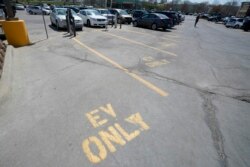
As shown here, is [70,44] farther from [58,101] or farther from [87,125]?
[87,125]

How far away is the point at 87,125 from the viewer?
321 cm

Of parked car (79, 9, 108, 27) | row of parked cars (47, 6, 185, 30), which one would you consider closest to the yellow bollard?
row of parked cars (47, 6, 185, 30)

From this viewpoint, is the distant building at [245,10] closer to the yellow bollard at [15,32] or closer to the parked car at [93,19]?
the parked car at [93,19]

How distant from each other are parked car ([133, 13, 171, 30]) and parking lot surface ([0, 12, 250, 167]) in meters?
12.1

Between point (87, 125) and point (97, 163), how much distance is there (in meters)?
0.92

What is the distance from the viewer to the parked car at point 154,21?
17062 millimetres

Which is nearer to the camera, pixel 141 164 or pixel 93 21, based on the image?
pixel 141 164

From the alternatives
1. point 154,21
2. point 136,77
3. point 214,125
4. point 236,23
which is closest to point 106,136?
point 214,125

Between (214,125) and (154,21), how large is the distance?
16.4 meters

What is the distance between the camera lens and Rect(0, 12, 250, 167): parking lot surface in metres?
2.60

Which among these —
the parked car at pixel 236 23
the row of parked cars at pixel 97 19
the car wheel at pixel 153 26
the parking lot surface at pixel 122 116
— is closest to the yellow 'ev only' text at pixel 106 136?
the parking lot surface at pixel 122 116

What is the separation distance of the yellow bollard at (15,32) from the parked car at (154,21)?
1331cm

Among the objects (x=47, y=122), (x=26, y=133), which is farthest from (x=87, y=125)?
(x=26, y=133)

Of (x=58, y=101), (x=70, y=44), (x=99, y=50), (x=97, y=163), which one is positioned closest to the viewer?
(x=97, y=163)
